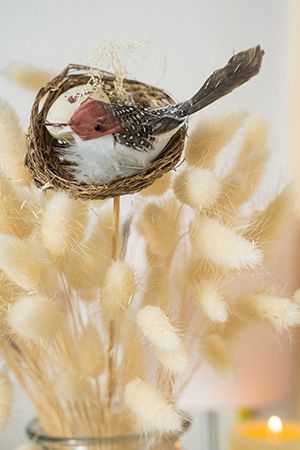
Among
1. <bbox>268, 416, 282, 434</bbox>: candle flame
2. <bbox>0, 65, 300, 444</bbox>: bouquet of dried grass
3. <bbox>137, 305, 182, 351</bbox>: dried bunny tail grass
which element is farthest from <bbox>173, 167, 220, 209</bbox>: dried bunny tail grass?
<bbox>268, 416, 282, 434</bbox>: candle flame

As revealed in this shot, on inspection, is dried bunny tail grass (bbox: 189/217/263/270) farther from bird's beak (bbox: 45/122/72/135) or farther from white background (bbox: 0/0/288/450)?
white background (bbox: 0/0/288/450)

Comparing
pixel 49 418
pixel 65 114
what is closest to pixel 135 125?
pixel 65 114

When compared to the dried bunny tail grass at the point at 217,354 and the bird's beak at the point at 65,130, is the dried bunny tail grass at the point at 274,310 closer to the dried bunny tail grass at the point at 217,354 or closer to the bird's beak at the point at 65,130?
the dried bunny tail grass at the point at 217,354

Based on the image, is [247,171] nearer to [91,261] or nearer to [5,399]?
[91,261]

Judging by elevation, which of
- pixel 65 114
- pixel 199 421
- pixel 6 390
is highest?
pixel 65 114

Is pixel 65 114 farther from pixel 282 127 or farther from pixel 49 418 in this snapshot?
pixel 282 127

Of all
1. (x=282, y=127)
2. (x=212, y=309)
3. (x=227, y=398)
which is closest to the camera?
(x=212, y=309)

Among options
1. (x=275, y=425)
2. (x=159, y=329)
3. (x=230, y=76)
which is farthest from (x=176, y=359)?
(x=275, y=425)
